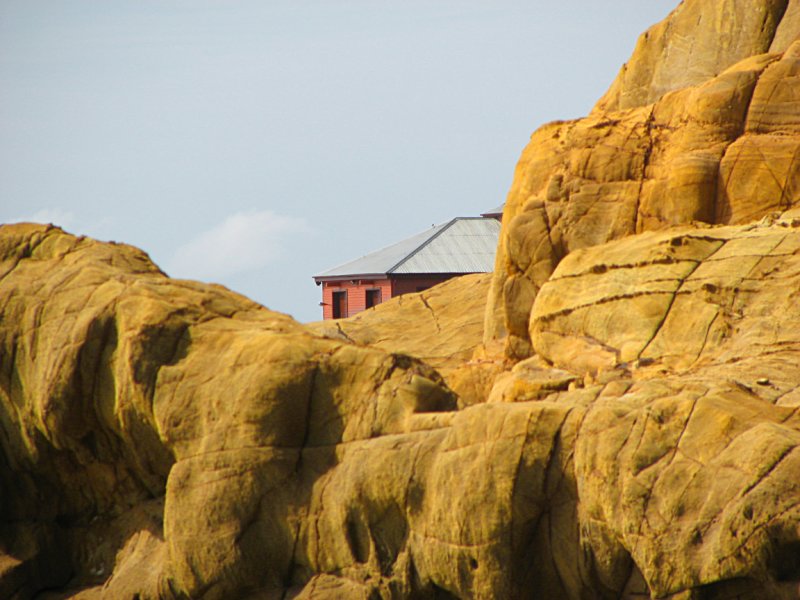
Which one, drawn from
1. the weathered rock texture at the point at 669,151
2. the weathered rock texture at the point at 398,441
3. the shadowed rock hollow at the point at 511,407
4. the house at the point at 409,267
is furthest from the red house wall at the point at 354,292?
the weathered rock texture at the point at 398,441

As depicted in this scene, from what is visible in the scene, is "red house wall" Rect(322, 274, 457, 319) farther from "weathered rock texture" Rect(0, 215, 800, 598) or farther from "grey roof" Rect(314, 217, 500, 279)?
"weathered rock texture" Rect(0, 215, 800, 598)

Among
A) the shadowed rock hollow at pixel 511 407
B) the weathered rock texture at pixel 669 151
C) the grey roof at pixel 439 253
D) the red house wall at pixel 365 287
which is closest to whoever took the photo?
the shadowed rock hollow at pixel 511 407

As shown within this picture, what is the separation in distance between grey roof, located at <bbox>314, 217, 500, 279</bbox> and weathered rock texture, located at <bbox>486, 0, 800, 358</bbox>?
26.6 meters

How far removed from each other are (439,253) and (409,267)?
2.16m

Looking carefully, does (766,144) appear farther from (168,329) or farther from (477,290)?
(477,290)

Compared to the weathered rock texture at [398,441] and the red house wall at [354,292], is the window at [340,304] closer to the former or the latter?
the red house wall at [354,292]

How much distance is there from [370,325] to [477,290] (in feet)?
9.68

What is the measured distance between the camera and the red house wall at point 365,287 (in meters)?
52.0

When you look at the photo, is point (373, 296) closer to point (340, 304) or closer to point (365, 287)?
point (365, 287)

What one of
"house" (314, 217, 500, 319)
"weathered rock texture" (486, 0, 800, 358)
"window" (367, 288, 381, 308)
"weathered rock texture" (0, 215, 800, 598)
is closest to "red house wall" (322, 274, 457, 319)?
"house" (314, 217, 500, 319)

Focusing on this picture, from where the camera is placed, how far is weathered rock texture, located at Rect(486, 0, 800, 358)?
2016 cm

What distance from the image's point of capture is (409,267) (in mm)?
52344

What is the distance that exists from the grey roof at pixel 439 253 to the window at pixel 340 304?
94cm

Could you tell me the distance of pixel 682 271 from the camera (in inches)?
742
